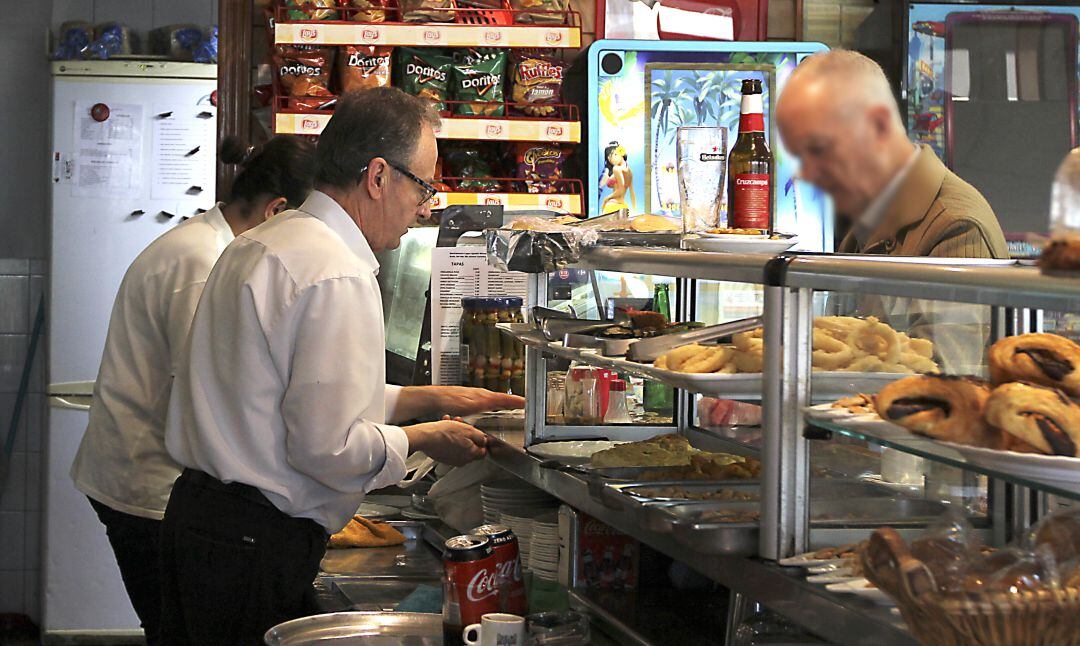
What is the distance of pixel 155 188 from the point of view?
5359 mm

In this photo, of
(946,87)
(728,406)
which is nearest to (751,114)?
(728,406)

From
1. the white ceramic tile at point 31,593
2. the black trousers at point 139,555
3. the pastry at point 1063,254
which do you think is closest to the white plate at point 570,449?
→ the black trousers at point 139,555

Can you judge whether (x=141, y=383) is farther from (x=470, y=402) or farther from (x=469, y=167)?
(x=469, y=167)

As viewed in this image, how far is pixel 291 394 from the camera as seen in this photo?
2.32 metres

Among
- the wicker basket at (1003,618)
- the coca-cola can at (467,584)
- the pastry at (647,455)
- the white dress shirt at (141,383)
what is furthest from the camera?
the white dress shirt at (141,383)

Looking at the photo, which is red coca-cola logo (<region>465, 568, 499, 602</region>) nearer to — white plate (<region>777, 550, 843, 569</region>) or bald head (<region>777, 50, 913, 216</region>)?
white plate (<region>777, 550, 843, 569</region>)

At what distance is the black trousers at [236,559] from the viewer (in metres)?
2.45

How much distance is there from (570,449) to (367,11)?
194 cm

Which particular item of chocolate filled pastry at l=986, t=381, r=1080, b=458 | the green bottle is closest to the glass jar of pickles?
the green bottle

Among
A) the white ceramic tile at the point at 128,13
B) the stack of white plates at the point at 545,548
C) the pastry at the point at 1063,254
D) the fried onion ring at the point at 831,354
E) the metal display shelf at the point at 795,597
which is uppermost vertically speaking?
the white ceramic tile at the point at 128,13

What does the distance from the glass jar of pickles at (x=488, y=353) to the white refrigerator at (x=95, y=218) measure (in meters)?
2.53

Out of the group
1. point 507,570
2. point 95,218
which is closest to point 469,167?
point 95,218

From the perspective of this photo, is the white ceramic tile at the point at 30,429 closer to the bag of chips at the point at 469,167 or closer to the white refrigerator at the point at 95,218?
the white refrigerator at the point at 95,218

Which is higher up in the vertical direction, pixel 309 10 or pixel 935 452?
pixel 309 10
